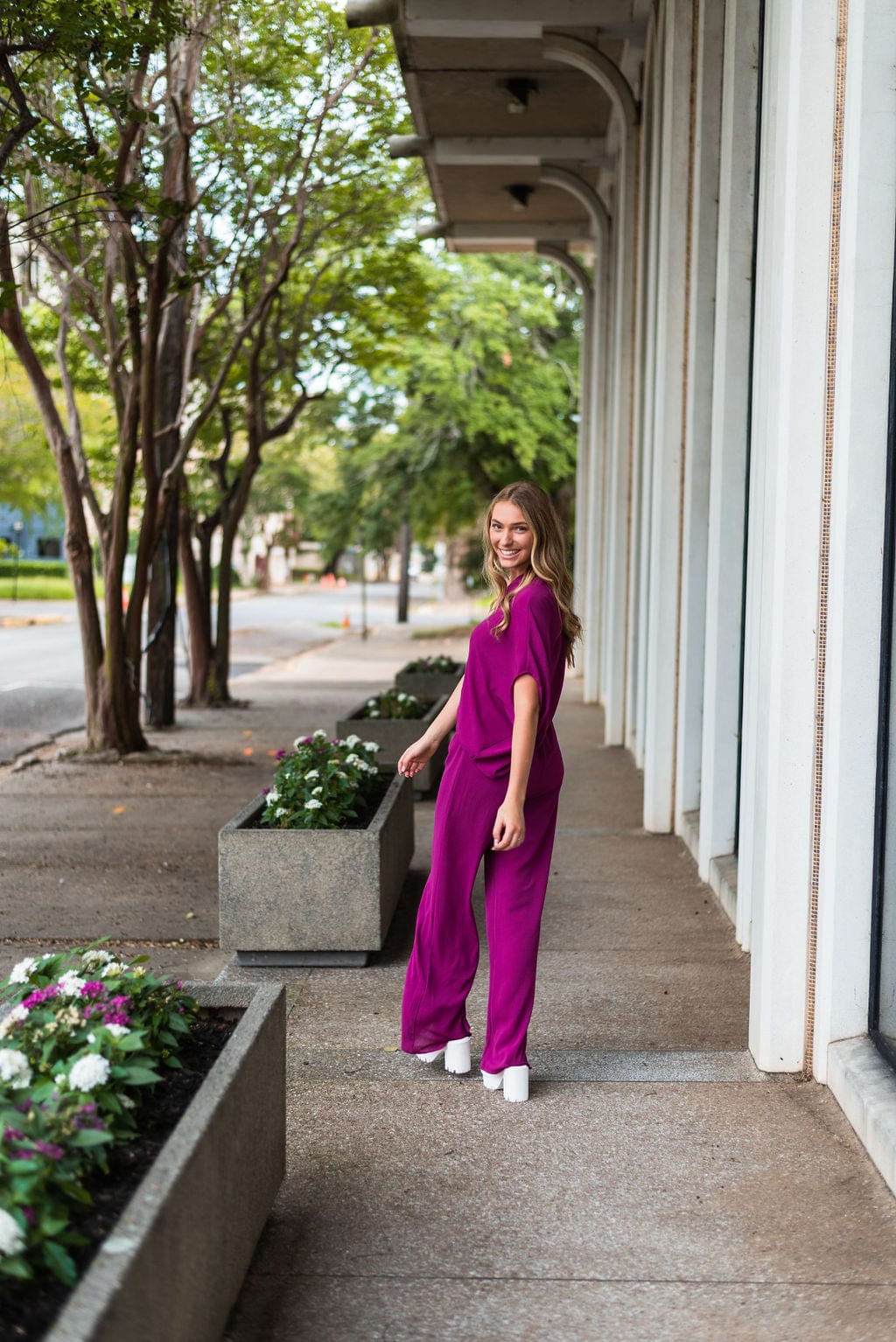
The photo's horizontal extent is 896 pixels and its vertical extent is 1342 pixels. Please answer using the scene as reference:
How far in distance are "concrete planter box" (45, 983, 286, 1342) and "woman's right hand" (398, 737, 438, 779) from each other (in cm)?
114

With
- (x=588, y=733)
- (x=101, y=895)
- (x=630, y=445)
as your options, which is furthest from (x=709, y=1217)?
(x=588, y=733)

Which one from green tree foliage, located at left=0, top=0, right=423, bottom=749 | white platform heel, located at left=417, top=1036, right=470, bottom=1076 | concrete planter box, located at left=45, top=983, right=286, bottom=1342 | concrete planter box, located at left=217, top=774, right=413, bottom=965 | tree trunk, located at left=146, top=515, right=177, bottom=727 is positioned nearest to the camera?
concrete planter box, located at left=45, top=983, right=286, bottom=1342

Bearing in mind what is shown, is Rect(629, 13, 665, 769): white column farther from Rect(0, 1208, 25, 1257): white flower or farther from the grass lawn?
the grass lawn

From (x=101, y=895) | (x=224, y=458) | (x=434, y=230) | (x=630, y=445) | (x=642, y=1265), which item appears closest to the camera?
(x=642, y=1265)

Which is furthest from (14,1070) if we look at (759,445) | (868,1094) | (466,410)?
(466,410)

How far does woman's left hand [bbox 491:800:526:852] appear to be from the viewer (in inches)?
176

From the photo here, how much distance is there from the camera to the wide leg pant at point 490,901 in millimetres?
4621

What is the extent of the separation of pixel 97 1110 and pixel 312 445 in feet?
101

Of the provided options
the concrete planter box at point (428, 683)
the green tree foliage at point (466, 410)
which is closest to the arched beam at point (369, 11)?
the concrete planter box at point (428, 683)

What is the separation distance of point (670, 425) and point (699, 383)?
506 millimetres

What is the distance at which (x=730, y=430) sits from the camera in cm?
746

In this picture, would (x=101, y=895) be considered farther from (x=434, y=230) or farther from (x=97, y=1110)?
(x=434, y=230)

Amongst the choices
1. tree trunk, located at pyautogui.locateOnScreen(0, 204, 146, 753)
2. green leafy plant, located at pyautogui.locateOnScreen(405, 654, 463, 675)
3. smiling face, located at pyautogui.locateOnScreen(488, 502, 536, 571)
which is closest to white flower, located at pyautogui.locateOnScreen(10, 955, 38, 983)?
smiling face, located at pyautogui.locateOnScreen(488, 502, 536, 571)

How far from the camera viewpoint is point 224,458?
18.3 meters
